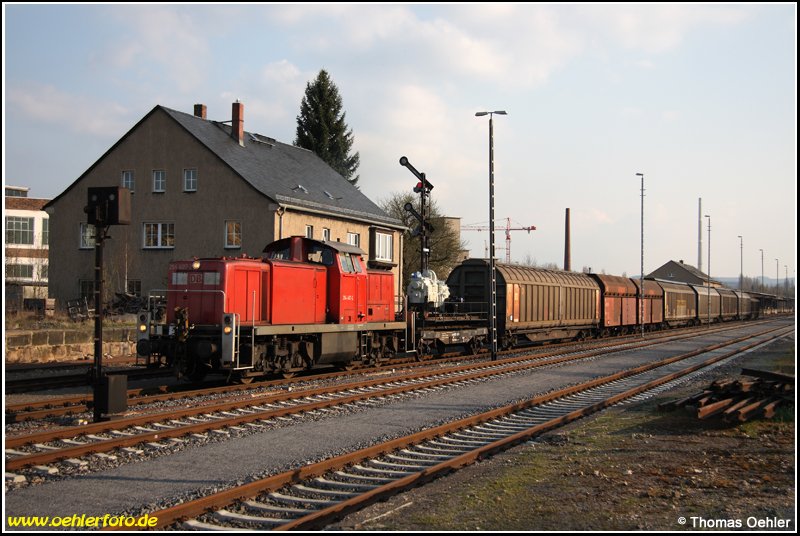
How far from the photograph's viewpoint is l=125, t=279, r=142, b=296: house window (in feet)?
116

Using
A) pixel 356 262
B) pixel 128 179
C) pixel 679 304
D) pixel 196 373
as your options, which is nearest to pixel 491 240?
pixel 356 262

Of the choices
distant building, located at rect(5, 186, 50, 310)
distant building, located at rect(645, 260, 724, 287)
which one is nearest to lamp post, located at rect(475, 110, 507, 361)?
distant building, located at rect(5, 186, 50, 310)

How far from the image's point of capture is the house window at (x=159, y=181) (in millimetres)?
36062

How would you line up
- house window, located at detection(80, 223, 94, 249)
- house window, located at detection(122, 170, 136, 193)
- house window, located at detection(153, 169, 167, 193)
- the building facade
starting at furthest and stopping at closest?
house window, located at detection(122, 170, 136, 193) < house window, located at detection(80, 223, 94, 249) < house window, located at detection(153, 169, 167, 193) < the building facade

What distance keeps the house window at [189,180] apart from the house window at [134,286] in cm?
499

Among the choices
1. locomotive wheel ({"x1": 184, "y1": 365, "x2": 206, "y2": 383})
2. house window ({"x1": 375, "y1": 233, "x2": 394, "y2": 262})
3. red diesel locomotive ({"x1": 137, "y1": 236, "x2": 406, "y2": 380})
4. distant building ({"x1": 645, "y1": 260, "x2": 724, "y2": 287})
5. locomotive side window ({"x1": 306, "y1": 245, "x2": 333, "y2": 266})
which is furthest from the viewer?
distant building ({"x1": 645, "y1": 260, "x2": 724, "y2": 287})

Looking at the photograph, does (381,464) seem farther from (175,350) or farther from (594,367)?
(594,367)

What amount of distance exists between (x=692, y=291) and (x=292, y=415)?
5191 centimetres

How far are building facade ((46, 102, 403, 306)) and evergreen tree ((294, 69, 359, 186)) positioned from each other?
84.4 feet

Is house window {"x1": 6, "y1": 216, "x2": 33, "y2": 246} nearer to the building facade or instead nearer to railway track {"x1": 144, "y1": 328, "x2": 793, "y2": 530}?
the building facade

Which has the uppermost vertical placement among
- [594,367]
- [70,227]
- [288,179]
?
[288,179]

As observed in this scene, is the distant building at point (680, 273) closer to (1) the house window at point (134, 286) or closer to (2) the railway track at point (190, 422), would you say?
(1) the house window at point (134, 286)

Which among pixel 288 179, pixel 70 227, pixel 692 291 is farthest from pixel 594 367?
pixel 692 291

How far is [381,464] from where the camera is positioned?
9523 millimetres
